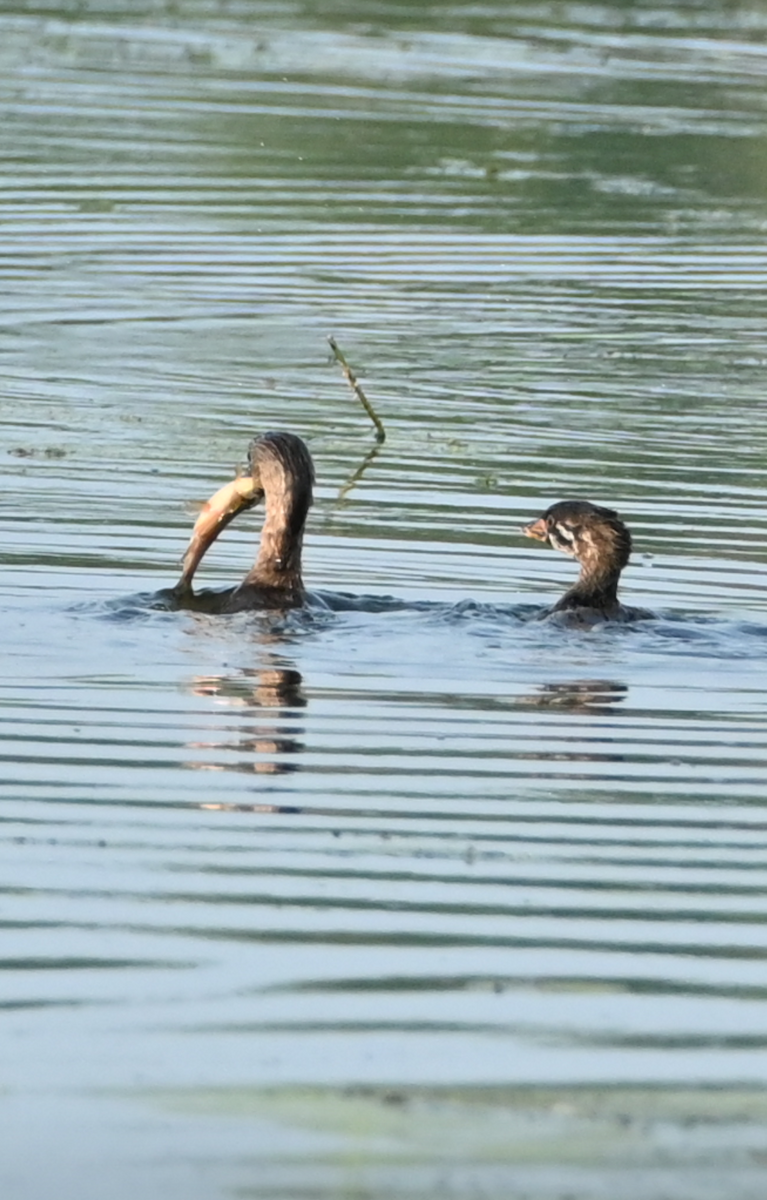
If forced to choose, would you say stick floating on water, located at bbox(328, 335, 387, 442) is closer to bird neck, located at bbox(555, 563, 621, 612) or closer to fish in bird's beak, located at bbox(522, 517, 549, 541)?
fish in bird's beak, located at bbox(522, 517, 549, 541)

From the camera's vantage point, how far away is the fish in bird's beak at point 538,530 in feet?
37.1

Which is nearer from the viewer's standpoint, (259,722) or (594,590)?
(259,722)

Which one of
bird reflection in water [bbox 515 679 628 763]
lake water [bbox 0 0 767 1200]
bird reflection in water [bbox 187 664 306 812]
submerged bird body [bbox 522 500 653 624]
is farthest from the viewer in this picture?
submerged bird body [bbox 522 500 653 624]

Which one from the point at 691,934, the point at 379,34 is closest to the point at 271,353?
the point at 691,934

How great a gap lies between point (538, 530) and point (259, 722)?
333cm

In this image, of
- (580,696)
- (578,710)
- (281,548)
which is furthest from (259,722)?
(281,548)

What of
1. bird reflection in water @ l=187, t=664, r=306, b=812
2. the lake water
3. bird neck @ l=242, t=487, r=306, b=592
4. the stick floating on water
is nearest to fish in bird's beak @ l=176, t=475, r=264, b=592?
bird neck @ l=242, t=487, r=306, b=592

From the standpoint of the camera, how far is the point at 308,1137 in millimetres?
4766

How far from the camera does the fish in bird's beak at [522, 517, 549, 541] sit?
11322 mm

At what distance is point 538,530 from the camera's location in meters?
11.4

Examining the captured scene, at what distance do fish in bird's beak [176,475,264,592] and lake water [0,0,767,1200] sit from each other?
26 centimetres

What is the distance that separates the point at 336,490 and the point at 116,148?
11.6 m

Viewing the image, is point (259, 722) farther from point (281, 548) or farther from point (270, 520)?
point (270, 520)

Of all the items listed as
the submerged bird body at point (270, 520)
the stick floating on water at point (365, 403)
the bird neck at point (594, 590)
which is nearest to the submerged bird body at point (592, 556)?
the bird neck at point (594, 590)
